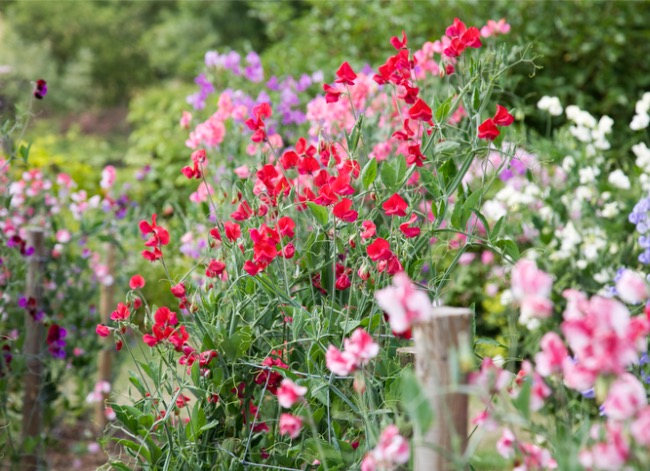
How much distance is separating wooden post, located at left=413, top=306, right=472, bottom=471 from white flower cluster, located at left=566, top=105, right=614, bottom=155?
Result: 2.10m

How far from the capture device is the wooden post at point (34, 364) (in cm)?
279

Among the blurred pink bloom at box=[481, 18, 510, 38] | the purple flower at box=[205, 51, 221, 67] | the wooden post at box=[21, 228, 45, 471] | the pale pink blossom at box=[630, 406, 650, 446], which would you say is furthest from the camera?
the purple flower at box=[205, 51, 221, 67]

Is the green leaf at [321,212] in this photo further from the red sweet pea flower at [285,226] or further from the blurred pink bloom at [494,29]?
the blurred pink bloom at [494,29]

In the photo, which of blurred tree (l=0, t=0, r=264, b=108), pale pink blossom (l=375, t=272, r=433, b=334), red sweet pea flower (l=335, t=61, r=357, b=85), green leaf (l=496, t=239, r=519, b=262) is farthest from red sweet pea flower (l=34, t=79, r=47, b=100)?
blurred tree (l=0, t=0, r=264, b=108)

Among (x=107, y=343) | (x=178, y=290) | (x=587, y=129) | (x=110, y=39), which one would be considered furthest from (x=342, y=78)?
(x=110, y=39)

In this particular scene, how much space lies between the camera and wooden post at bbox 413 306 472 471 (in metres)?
1.12

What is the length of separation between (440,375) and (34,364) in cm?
216

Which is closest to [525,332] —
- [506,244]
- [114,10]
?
[506,244]

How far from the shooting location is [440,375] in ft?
3.68

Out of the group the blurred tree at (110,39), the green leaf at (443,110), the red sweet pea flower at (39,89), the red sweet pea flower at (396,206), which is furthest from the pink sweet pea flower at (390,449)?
the blurred tree at (110,39)

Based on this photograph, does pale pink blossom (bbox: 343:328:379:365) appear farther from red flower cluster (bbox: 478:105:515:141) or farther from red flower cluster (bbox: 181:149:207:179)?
red flower cluster (bbox: 181:149:207:179)

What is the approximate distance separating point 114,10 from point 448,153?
1551cm

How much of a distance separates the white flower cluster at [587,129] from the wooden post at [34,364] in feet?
6.88

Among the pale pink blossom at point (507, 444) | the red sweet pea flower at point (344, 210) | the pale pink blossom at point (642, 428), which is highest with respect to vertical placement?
the red sweet pea flower at point (344, 210)
